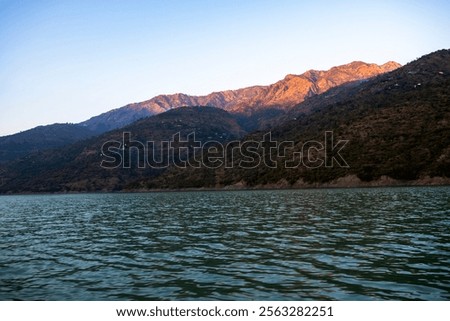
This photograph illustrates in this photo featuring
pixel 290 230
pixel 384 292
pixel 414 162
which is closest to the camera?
pixel 384 292

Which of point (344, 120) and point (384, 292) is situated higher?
point (344, 120)

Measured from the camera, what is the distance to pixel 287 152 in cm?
19925

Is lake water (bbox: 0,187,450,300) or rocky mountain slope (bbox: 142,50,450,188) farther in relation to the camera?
rocky mountain slope (bbox: 142,50,450,188)

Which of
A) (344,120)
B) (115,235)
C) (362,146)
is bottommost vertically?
(115,235)

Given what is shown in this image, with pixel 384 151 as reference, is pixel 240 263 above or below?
below

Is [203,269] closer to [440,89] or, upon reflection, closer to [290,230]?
[290,230]

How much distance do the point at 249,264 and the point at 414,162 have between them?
13681 cm

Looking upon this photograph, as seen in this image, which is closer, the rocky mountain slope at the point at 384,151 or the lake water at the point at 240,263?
the lake water at the point at 240,263

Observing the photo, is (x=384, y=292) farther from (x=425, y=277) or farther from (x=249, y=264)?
(x=249, y=264)

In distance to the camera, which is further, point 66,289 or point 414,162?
point 414,162

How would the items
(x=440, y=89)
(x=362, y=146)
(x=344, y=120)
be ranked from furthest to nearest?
(x=344, y=120), (x=440, y=89), (x=362, y=146)

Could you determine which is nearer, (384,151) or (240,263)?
(240,263)

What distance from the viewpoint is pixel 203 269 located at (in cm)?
2369
